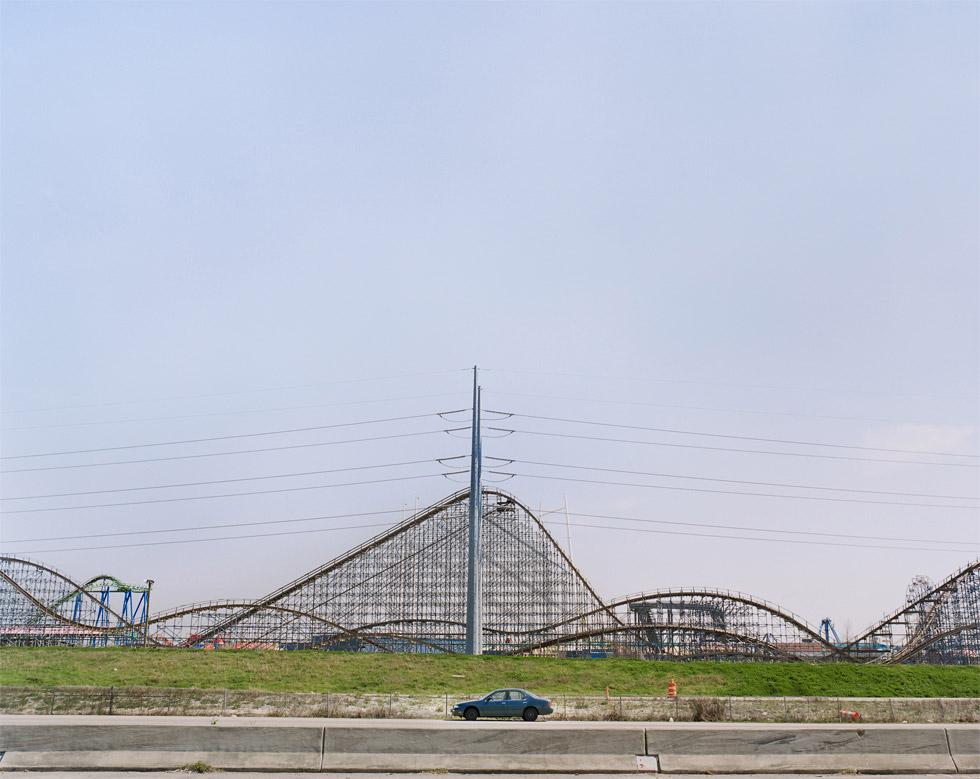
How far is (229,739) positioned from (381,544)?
36.9 m

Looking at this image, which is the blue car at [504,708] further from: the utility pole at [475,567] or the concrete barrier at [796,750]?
the utility pole at [475,567]

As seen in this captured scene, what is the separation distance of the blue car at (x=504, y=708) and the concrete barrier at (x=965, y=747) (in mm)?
9215

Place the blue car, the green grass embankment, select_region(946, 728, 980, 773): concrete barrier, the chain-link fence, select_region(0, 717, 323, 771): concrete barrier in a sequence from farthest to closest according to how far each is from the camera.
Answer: the green grass embankment < the chain-link fence < the blue car < select_region(946, 728, 980, 773): concrete barrier < select_region(0, 717, 323, 771): concrete barrier

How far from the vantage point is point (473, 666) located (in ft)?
94.5

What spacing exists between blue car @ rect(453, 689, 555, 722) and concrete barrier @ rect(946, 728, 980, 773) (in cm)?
921

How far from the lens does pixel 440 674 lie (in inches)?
1078

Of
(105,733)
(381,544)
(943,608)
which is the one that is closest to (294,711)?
(105,733)

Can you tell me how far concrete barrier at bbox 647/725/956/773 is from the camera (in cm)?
994

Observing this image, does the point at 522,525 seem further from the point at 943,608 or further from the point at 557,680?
the point at 943,608

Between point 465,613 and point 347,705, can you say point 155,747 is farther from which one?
point 465,613

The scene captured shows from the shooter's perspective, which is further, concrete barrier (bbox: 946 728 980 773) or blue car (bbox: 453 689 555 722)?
blue car (bbox: 453 689 555 722)

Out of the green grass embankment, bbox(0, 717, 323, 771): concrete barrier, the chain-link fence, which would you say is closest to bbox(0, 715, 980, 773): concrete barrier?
bbox(0, 717, 323, 771): concrete barrier

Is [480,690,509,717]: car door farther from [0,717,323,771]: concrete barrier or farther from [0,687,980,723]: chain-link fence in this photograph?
[0,717,323,771]: concrete barrier

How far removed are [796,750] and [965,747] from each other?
2.29 metres
